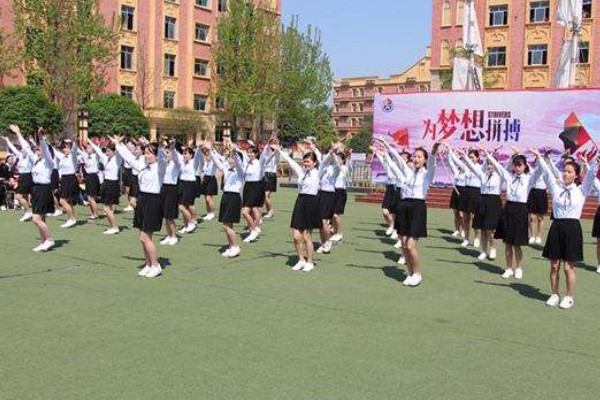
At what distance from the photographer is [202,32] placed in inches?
1823

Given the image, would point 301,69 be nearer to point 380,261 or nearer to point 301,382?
point 380,261

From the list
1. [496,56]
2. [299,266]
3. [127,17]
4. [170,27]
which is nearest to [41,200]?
[299,266]

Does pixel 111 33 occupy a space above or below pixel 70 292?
above

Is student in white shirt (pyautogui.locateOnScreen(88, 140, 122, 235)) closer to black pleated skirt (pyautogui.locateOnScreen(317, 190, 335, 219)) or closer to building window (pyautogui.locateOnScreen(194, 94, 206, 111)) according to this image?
black pleated skirt (pyautogui.locateOnScreen(317, 190, 335, 219))

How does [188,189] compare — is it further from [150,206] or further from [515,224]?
[515,224]

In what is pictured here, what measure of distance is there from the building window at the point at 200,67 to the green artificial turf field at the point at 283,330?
3746 centimetres

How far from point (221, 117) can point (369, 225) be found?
32189 mm

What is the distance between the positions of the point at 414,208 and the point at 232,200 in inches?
123

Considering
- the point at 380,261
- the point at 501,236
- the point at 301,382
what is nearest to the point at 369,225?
the point at 380,261

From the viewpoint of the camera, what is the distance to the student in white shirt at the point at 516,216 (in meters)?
8.41

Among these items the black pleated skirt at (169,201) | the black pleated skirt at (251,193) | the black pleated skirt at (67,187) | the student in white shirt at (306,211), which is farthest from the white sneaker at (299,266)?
the black pleated skirt at (67,187)

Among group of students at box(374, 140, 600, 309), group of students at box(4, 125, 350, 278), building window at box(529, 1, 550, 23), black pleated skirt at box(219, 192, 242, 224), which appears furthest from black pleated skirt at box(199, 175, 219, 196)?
building window at box(529, 1, 550, 23)

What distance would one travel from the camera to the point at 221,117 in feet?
148

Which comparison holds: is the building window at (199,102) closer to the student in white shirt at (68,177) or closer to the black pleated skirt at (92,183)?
the black pleated skirt at (92,183)
